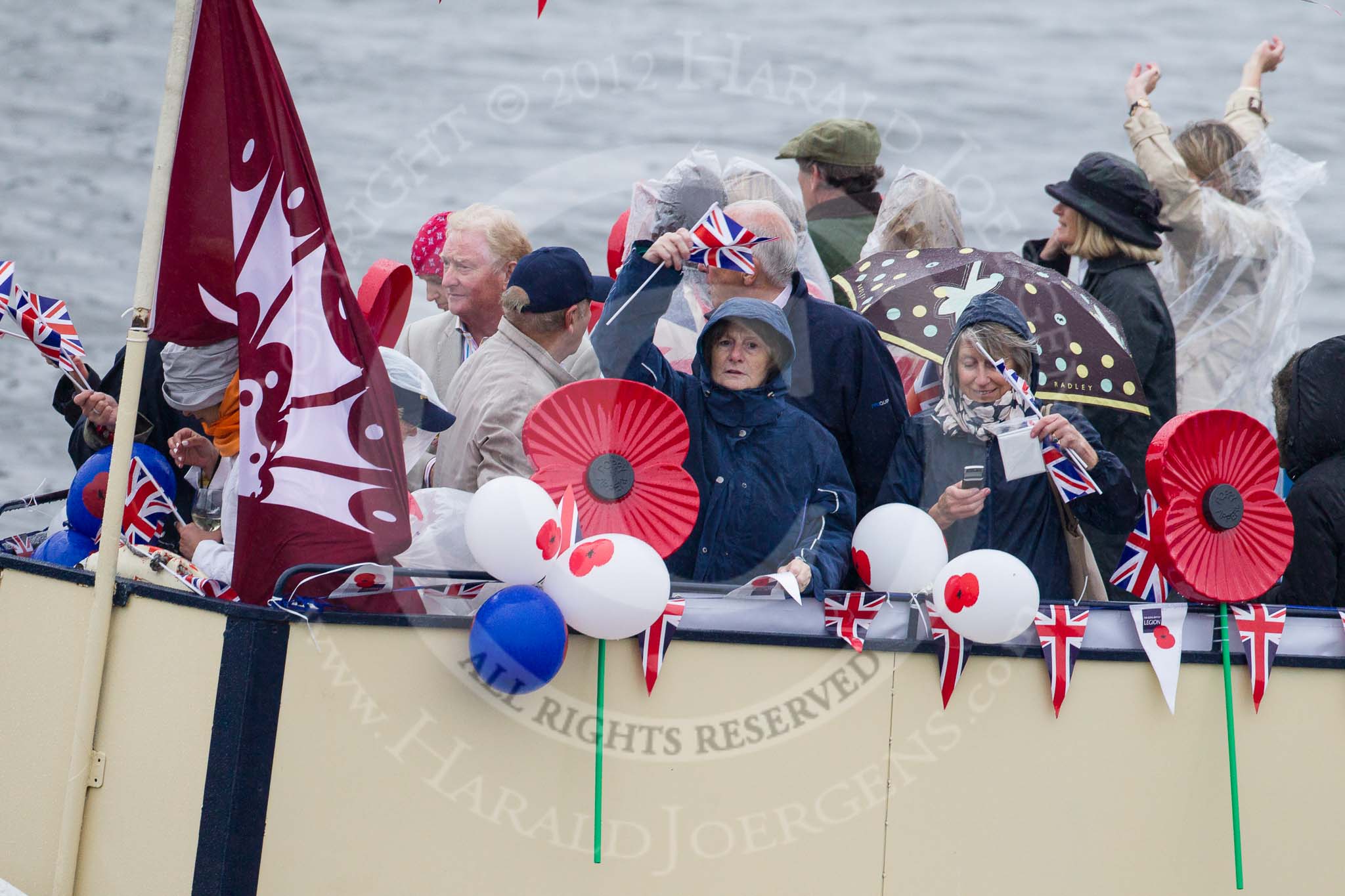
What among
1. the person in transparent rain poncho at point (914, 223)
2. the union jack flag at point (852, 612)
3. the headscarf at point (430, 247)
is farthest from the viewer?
the headscarf at point (430, 247)

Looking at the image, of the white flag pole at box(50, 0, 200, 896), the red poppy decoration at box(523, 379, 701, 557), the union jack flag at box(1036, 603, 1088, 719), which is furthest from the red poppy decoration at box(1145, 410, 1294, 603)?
the white flag pole at box(50, 0, 200, 896)

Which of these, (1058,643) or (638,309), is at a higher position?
(638,309)

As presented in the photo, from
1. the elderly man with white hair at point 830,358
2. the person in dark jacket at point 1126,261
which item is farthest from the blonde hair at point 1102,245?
the elderly man with white hair at point 830,358

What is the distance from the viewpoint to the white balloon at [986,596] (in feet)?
9.77

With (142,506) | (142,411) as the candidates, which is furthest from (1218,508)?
(142,411)

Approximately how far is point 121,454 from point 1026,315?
2.27 metres

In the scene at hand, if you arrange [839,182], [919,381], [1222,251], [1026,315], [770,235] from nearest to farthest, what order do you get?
[770,235]
[1026,315]
[919,381]
[839,182]
[1222,251]

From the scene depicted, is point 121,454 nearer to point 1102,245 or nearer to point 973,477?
point 973,477

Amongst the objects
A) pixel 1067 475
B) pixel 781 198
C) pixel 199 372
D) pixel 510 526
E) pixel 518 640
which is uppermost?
pixel 781 198

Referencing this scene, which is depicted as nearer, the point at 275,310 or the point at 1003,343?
the point at 275,310

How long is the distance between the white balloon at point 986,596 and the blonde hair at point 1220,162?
2533mm

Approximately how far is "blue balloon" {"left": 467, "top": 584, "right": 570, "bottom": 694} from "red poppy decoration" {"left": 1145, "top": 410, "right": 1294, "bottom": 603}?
138 cm

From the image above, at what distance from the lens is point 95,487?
3.40 meters

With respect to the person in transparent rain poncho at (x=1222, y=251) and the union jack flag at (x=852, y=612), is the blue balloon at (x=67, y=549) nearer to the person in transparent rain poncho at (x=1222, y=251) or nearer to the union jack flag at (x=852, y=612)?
the union jack flag at (x=852, y=612)
